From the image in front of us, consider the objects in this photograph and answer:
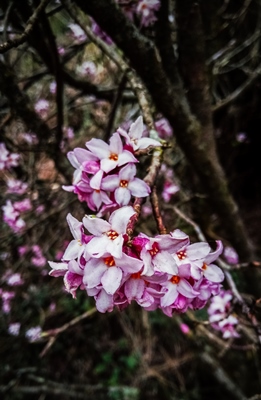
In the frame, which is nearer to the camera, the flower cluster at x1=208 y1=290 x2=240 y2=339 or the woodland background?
the woodland background

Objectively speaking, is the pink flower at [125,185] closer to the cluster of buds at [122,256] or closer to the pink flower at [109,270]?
the cluster of buds at [122,256]

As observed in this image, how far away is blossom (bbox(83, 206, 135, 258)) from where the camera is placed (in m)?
0.72

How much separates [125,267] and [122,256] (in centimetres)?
3

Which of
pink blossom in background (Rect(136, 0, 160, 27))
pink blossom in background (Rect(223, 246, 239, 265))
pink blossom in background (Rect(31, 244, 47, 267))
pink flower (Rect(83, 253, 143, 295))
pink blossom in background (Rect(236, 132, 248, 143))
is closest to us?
pink flower (Rect(83, 253, 143, 295))

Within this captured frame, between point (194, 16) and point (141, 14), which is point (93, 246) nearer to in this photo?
point (141, 14)

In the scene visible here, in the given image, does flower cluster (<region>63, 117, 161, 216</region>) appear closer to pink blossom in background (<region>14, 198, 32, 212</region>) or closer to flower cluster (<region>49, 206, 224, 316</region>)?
flower cluster (<region>49, 206, 224, 316</region>)

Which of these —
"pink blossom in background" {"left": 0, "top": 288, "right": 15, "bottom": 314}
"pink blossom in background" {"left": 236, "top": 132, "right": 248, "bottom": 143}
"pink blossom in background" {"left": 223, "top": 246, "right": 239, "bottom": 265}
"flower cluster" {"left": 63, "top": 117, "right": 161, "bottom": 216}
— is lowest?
"pink blossom in background" {"left": 223, "top": 246, "right": 239, "bottom": 265}

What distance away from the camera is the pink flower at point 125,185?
2.80 feet

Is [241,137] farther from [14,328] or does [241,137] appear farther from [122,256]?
[122,256]

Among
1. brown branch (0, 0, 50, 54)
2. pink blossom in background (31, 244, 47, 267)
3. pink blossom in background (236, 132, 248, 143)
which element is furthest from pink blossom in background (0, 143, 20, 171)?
pink blossom in background (236, 132, 248, 143)

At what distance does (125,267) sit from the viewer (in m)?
0.72

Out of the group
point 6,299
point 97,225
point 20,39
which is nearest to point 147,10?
point 20,39

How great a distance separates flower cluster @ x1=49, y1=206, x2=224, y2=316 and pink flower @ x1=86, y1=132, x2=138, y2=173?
0.48 ft

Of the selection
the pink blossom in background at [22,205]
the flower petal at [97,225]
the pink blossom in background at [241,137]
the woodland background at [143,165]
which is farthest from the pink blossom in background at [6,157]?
the pink blossom in background at [241,137]
